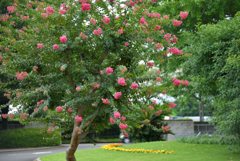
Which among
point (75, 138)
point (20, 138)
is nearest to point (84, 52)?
point (75, 138)

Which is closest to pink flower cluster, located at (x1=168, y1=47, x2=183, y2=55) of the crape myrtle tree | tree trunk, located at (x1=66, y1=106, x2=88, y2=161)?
the crape myrtle tree

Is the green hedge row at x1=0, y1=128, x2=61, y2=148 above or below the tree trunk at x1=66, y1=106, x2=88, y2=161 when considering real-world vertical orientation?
below

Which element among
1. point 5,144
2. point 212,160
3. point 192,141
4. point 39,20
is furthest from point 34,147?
point 39,20

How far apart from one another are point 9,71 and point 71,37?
1760 millimetres

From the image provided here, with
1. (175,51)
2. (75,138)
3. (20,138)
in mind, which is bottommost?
(20,138)

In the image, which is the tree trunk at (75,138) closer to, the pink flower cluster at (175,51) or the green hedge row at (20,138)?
the pink flower cluster at (175,51)

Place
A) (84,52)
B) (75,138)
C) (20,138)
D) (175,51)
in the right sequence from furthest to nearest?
(20,138), (75,138), (84,52), (175,51)

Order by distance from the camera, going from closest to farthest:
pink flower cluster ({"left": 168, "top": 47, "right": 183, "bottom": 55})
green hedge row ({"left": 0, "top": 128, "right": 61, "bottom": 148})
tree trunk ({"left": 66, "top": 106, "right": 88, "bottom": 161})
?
pink flower cluster ({"left": 168, "top": 47, "right": 183, "bottom": 55}) < tree trunk ({"left": 66, "top": 106, "right": 88, "bottom": 161}) < green hedge row ({"left": 0, "top": 128, "right": 61, "bottom": 148})

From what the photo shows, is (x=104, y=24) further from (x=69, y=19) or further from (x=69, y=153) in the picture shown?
(x=69, y=153)

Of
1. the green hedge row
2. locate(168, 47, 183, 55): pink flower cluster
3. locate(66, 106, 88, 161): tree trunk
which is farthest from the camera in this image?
the green hedge row

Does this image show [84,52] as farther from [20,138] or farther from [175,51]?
[20,138]

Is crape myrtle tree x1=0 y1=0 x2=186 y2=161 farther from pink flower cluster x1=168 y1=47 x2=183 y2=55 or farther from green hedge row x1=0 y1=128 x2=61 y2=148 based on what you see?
green hedge row x1=0 y1=128 x2=61 y2=148

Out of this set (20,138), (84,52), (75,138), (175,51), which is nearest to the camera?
(175,51)

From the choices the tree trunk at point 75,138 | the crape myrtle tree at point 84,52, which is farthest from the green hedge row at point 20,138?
the crape myrtle tree at point 84,52
